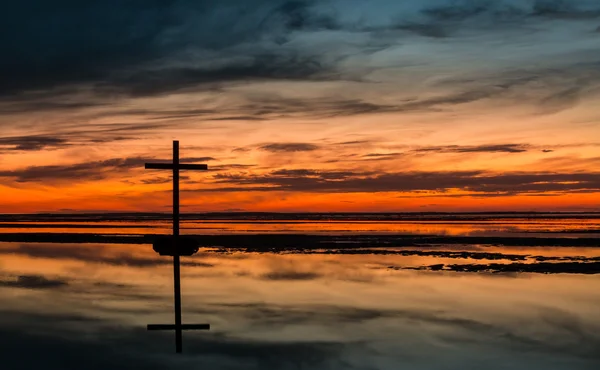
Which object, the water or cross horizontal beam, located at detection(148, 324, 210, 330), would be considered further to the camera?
cross horizontal beam, located at detection(148, 324, 210, 330)

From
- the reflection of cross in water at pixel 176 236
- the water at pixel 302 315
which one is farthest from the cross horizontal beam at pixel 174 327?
the water at pixel 302 315

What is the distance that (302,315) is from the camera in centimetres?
1814

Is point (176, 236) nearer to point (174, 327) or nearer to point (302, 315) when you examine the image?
point (174, 327)

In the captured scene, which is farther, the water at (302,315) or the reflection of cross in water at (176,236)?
the reflection of cross in water at (176,236)

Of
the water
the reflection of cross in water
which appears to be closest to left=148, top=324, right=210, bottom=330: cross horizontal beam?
the reflection of cross in water

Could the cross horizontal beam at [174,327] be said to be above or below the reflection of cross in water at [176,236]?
below

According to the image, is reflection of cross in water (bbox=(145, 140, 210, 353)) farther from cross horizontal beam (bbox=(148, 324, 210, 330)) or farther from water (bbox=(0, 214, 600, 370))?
water (bbox=(0, 214, 600, 370))

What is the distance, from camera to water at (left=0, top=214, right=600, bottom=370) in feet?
45.1

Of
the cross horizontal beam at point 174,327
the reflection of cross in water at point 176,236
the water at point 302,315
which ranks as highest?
the reflection of cross in water at point 176,236

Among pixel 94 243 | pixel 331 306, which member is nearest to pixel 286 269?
pixel 331 306

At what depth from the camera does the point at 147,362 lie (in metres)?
13.3

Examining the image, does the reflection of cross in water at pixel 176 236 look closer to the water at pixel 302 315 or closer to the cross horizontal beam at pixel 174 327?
the cross horizontal beam at pixel 174 327

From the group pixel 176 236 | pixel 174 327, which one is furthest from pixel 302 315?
pixel 174 327

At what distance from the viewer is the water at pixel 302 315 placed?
45.1 feet
